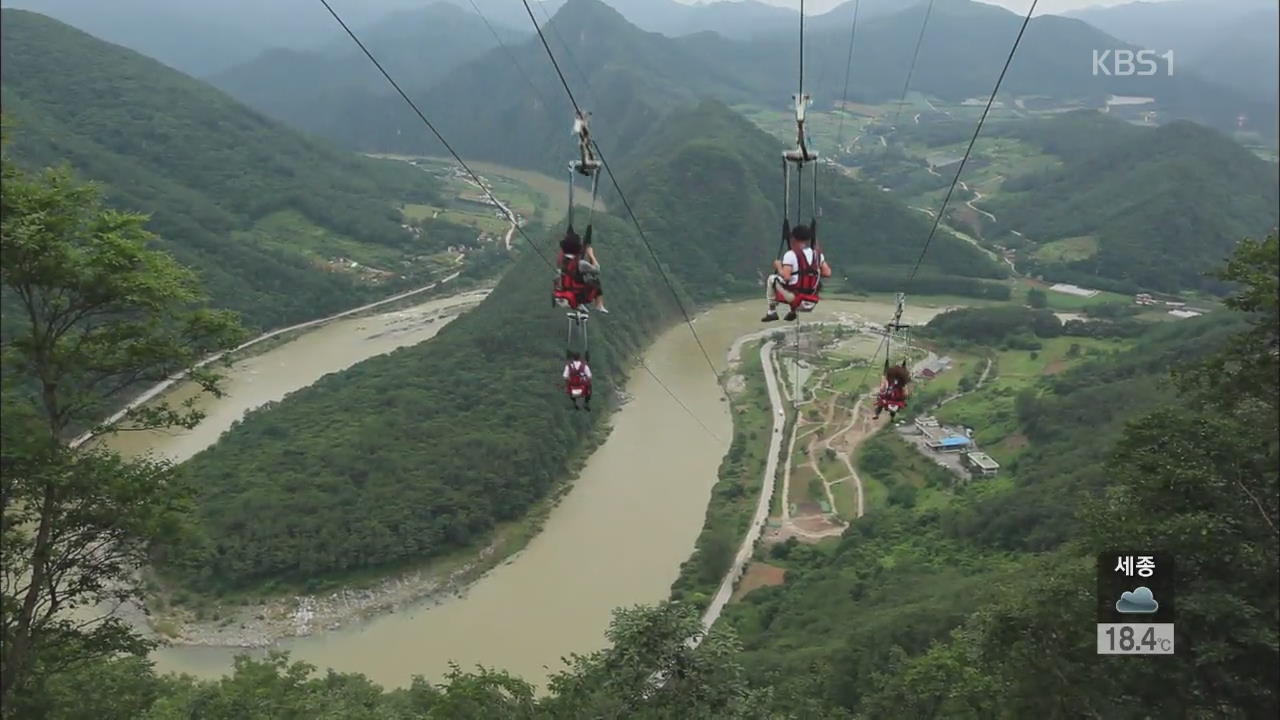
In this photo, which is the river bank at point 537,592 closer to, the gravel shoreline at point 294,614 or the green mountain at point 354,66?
the gravel shoreline at point 294,614

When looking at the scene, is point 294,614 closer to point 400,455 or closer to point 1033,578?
point 400,455

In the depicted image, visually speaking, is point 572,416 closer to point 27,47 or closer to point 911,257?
point 911,257

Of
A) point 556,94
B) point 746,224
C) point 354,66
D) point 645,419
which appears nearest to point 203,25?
point 354,66

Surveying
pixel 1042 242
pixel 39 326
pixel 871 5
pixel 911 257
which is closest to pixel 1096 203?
pixel 1042 242

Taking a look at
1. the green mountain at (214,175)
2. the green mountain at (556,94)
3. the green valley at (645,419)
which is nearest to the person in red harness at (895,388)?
the green valley at (645,419)

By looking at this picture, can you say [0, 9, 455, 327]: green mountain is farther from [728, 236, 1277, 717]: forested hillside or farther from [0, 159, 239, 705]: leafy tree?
[0, 159, 239, 705]: leafy tree
